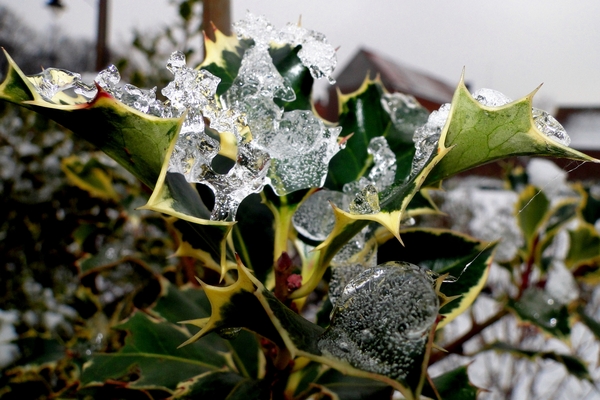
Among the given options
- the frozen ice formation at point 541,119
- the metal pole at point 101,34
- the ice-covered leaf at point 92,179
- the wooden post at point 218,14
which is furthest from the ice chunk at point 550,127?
the metal pole at point 101,34

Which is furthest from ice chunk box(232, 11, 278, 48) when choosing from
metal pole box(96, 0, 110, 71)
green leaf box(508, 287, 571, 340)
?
metal pole box(96, 0, 110, 71)

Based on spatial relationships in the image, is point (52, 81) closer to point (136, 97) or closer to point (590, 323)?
point (136, 97)

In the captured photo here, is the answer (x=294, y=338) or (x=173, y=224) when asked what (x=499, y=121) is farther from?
(x=173, y=224)

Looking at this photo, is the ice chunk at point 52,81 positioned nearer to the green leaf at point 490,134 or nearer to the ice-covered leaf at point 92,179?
the green leaf at point 490,134

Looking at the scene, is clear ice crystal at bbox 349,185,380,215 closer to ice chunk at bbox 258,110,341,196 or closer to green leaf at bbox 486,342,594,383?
ice chunk at bbox 258,110,341,196

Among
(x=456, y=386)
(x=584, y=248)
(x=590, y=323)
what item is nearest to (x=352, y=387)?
(x=456, y=386)

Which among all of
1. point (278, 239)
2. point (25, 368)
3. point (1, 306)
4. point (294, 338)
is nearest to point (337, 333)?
point (294, 338)
